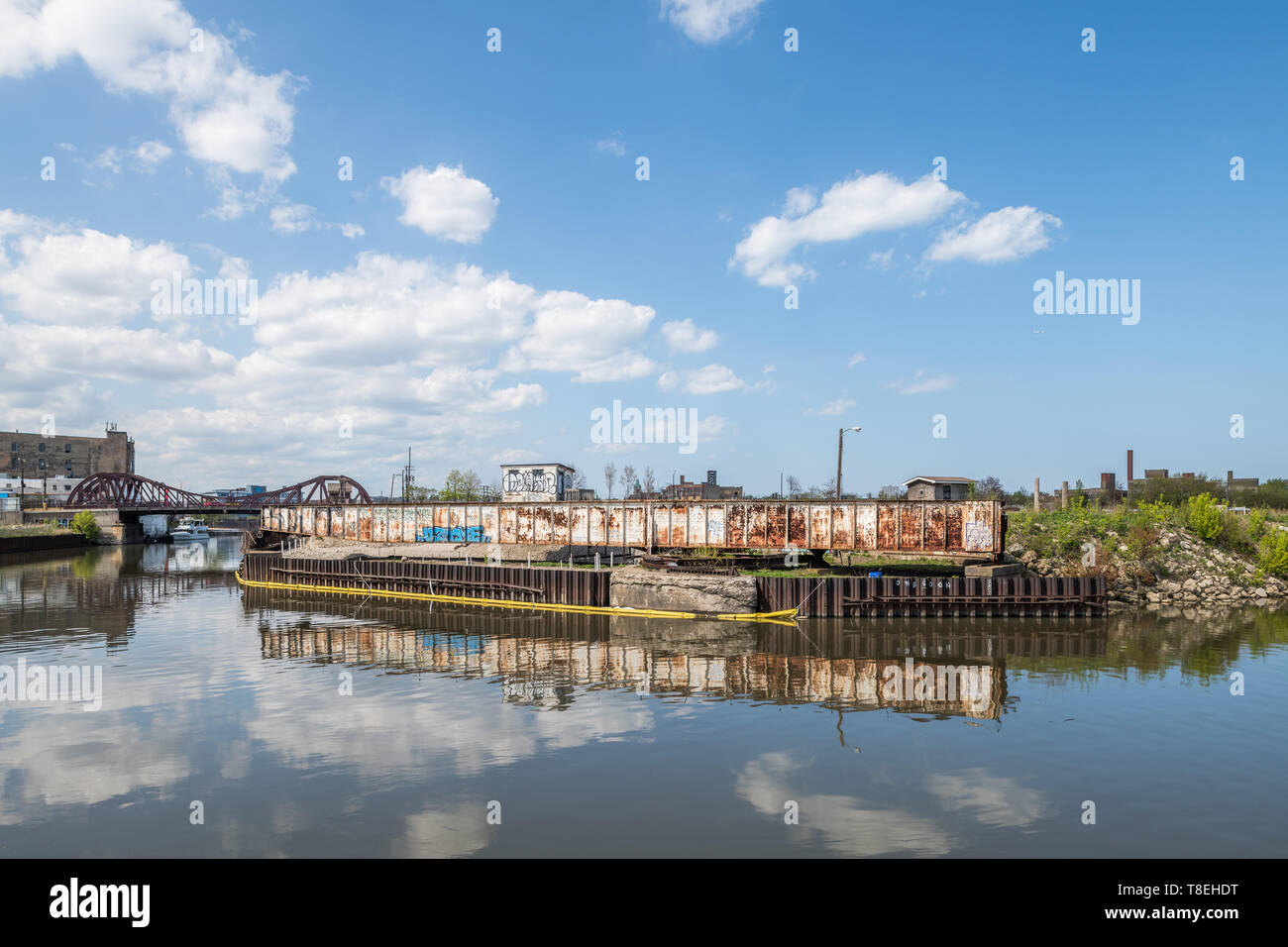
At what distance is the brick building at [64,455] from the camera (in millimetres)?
137750

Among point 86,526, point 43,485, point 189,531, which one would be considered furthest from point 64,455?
point 86,526

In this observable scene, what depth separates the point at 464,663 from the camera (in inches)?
910

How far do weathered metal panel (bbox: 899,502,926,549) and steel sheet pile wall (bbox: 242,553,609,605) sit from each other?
17353 millimetres

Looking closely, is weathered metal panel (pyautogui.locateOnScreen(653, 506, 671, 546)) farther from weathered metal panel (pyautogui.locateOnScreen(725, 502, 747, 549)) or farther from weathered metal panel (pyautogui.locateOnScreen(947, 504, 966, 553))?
weathered metal panel (pyautogui.locateOnScreen(947, 504, 966, 553))

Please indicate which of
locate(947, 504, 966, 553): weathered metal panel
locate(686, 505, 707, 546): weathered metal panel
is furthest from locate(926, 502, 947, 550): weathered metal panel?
locate(686, 505, 707, 546): weathered metal panel

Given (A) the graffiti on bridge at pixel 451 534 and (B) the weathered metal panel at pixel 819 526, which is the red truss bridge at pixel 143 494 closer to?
(A) the graffiti on bridge at pixel 451 534

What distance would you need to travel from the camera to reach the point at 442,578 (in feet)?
128

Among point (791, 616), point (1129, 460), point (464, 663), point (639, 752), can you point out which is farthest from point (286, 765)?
point (1129, 460)

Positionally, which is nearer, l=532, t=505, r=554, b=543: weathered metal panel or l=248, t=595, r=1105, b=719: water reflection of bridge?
l=248, t=595, r=1105, b=719: water reflection of bridge

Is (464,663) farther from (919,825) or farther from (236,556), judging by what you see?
(236,556)

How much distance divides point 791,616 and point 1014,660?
9924 millimetres

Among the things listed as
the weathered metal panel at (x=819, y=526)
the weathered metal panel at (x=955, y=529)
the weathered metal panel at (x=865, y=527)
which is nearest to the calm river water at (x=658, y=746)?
the weathered metal panel at (x=955, y=529)

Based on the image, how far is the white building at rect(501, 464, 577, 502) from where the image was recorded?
66.4m
